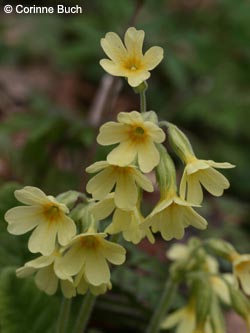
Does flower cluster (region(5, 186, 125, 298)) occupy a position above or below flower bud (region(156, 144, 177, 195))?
below

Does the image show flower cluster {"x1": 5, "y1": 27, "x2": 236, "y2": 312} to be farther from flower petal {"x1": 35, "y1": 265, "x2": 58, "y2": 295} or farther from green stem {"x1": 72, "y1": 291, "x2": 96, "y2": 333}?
green stem {"x1": 72, "y1": 291, "x2": 96, "y2": 333}

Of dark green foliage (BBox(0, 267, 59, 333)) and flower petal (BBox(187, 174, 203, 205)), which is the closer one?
flower petal (BBox(187, 174, 203, 205))

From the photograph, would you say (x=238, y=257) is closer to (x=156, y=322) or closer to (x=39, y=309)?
(x=156, y=322)

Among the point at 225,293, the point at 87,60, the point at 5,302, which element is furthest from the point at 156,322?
the point at 87,60

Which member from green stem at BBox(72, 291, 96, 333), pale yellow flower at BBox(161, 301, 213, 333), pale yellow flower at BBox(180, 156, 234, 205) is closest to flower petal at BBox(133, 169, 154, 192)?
pale yellow flower at BBox(180, 156, 234, 205)

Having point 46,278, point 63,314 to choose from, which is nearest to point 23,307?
point 63,314
